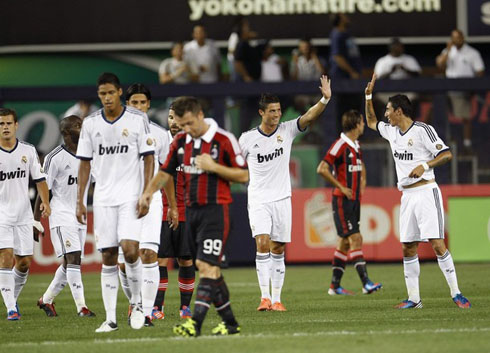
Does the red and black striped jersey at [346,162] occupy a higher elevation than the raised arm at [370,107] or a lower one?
lower

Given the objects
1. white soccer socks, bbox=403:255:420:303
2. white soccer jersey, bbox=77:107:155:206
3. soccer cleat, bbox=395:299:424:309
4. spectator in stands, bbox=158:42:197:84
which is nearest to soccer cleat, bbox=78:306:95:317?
white soccer jersey, bbox=77:107:155:206

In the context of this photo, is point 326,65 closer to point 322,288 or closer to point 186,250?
point 322,288

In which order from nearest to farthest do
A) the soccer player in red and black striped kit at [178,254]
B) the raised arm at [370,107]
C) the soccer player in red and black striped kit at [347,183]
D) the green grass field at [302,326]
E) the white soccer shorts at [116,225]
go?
the green grass field at [302,326] < the white soccer shorts at [116,225] < the soccer player in red and black striped kit at [178,254] < the raised arm at [370,107] < the soccer player in red and black striped kit at [347,183]

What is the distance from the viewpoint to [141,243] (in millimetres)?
10195

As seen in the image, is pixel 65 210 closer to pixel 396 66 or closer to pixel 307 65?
pixel 307 65

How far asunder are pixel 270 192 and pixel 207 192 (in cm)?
322

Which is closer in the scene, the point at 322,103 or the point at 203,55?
the point at 322,103

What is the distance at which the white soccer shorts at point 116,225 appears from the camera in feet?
30.6

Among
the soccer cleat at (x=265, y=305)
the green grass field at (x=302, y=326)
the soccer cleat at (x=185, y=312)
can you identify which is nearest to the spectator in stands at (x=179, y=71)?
the green grass field at (x=302, y=326)

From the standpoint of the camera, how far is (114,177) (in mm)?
9422

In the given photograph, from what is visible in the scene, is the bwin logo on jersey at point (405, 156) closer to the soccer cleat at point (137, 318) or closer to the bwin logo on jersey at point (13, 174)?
the soccer cleat at point (137, 318)

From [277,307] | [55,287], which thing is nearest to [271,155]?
[277,307]

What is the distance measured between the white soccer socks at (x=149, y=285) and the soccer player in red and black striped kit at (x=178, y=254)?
0.68 m

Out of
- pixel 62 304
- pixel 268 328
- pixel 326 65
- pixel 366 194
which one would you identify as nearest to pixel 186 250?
pixel 268 328
